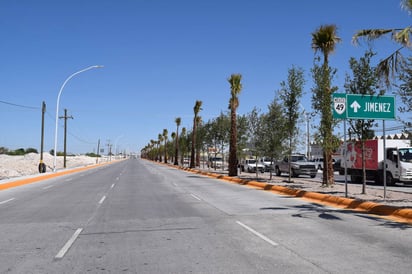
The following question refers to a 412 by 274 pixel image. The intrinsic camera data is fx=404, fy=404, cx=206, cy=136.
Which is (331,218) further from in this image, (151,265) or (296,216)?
(151,265)

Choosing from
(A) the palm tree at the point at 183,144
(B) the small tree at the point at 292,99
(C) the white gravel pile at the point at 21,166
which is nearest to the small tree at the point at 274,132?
(B) the small tree at the point at 292,99

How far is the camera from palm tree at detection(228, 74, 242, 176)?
33.0 meters

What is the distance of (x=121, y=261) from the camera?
21.2 ft

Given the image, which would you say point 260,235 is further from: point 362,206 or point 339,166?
point 339,166

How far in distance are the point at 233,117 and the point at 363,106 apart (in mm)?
19185

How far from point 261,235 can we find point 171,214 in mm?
3937

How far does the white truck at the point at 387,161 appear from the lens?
23656 millimetres

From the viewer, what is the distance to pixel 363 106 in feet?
48.5

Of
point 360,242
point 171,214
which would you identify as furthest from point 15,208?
point 360,242

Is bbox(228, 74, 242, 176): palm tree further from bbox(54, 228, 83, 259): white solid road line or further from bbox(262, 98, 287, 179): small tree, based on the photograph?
bbox(54, 228, 83, 259): white solid road line

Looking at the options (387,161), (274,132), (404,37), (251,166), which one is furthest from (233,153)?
(404,37)

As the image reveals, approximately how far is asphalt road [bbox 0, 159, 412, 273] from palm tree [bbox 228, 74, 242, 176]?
19664mm

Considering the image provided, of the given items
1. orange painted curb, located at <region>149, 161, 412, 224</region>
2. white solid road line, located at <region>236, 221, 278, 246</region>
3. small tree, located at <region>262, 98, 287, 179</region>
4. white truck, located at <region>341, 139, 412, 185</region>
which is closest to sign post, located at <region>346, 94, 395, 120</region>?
orange painted curb, located at <region>149, 161, 412, 224</region>

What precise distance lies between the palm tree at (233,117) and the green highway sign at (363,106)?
1872 cm
